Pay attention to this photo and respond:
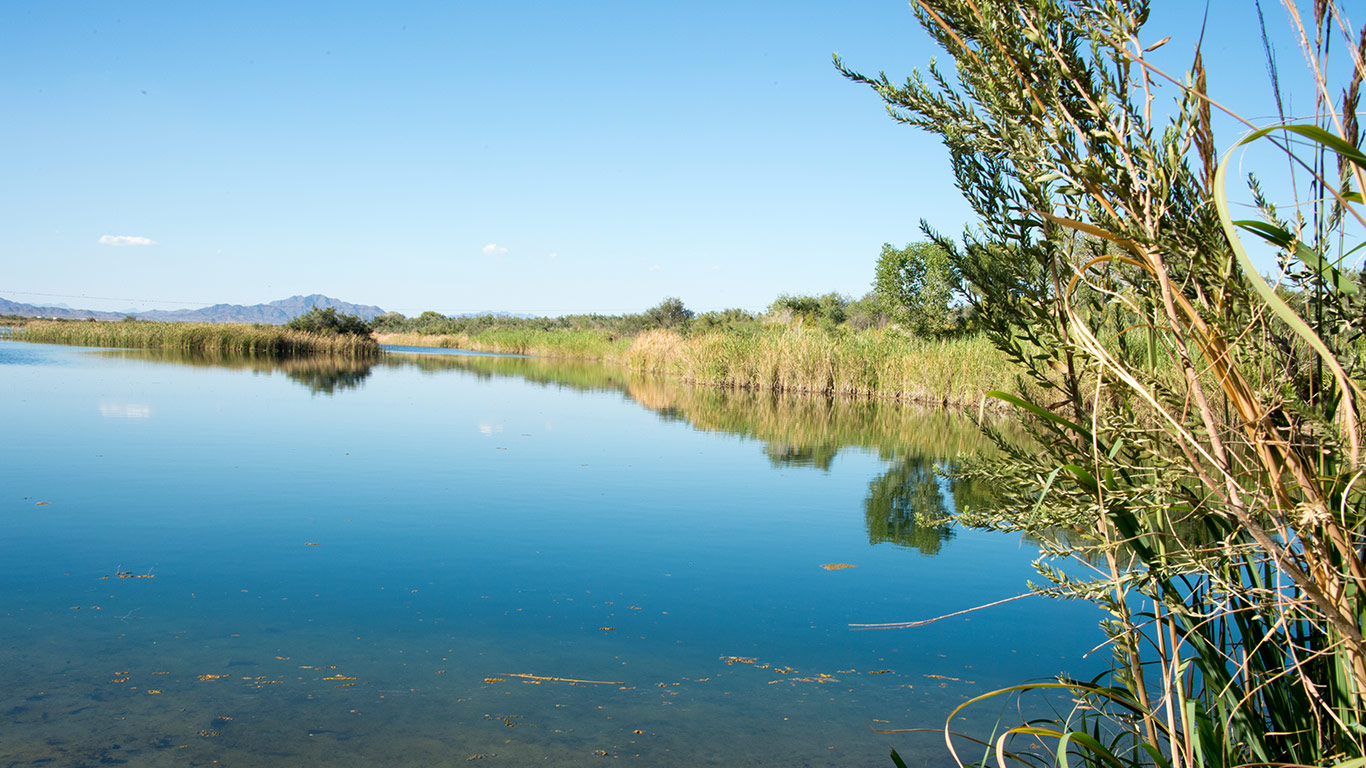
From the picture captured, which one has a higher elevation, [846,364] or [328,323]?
[328,323]

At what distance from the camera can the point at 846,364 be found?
21125 millimetres

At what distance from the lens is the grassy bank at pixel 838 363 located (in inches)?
718

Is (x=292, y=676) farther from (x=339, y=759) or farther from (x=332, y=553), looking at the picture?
(x=332, y=553)

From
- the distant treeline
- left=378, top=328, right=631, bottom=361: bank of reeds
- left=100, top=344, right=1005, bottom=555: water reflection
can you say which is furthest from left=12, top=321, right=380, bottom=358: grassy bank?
left=100, top=344, right=1005, bottom=555: water reflection

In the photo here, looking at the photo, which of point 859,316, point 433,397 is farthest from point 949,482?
point 859,316

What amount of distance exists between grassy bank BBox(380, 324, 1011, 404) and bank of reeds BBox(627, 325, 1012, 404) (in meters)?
0.02

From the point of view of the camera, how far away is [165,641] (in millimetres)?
3857

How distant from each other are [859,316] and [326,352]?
2501 cm

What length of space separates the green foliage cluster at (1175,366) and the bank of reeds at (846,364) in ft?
44.4

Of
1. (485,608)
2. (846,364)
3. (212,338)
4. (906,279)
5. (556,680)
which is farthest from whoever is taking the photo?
(212,338)

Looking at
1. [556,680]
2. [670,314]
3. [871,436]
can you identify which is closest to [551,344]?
[670,314]

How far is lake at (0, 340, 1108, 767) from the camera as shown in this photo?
10.3ft

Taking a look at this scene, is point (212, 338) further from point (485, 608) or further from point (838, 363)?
point (485, 608)

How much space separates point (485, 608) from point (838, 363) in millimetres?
17456
